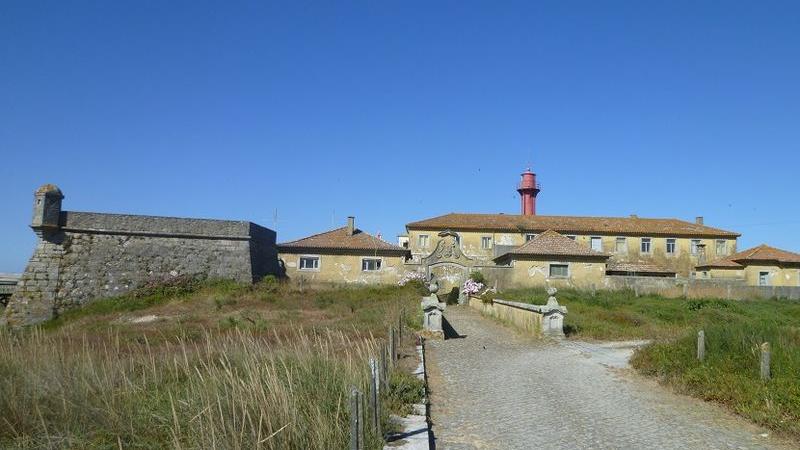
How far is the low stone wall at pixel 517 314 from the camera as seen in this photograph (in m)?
17.8

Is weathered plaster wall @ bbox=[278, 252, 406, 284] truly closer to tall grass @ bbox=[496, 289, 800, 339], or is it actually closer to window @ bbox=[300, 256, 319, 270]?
window @ bbox=[300, 256, 319, 270]

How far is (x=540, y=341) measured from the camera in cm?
1670

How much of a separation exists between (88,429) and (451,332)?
13.6 meters

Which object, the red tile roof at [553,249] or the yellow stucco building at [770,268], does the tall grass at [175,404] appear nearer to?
the red tile roof at [553,249]

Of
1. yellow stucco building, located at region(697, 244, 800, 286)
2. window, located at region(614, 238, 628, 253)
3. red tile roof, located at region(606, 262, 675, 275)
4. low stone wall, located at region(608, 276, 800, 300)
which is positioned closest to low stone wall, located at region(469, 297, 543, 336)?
low stone wall, located at region(608, 276, 800, 300)

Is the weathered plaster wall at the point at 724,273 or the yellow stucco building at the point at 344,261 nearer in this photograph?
the yellow stucco building at the point at 344,261

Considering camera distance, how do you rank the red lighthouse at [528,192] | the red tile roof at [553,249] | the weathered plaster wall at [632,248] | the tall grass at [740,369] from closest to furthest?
the tall grass at [740,369]
the red tile roof at [553,249]
the weathered plaster wall at [632,248]
the red lighthouse at [528,192]

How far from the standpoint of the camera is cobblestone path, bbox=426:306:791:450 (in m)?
7.00

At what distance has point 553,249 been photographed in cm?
3938

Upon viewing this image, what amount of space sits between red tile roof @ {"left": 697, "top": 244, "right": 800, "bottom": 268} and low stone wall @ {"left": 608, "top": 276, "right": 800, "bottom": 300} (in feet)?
36.7

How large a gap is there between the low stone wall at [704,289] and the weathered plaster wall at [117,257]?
22.6 meters

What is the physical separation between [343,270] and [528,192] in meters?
37.1

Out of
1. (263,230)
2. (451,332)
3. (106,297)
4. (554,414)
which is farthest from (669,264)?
(554,414)

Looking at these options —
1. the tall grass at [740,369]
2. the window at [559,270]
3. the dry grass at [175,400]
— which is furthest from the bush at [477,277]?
the dry grass at [175,400]
